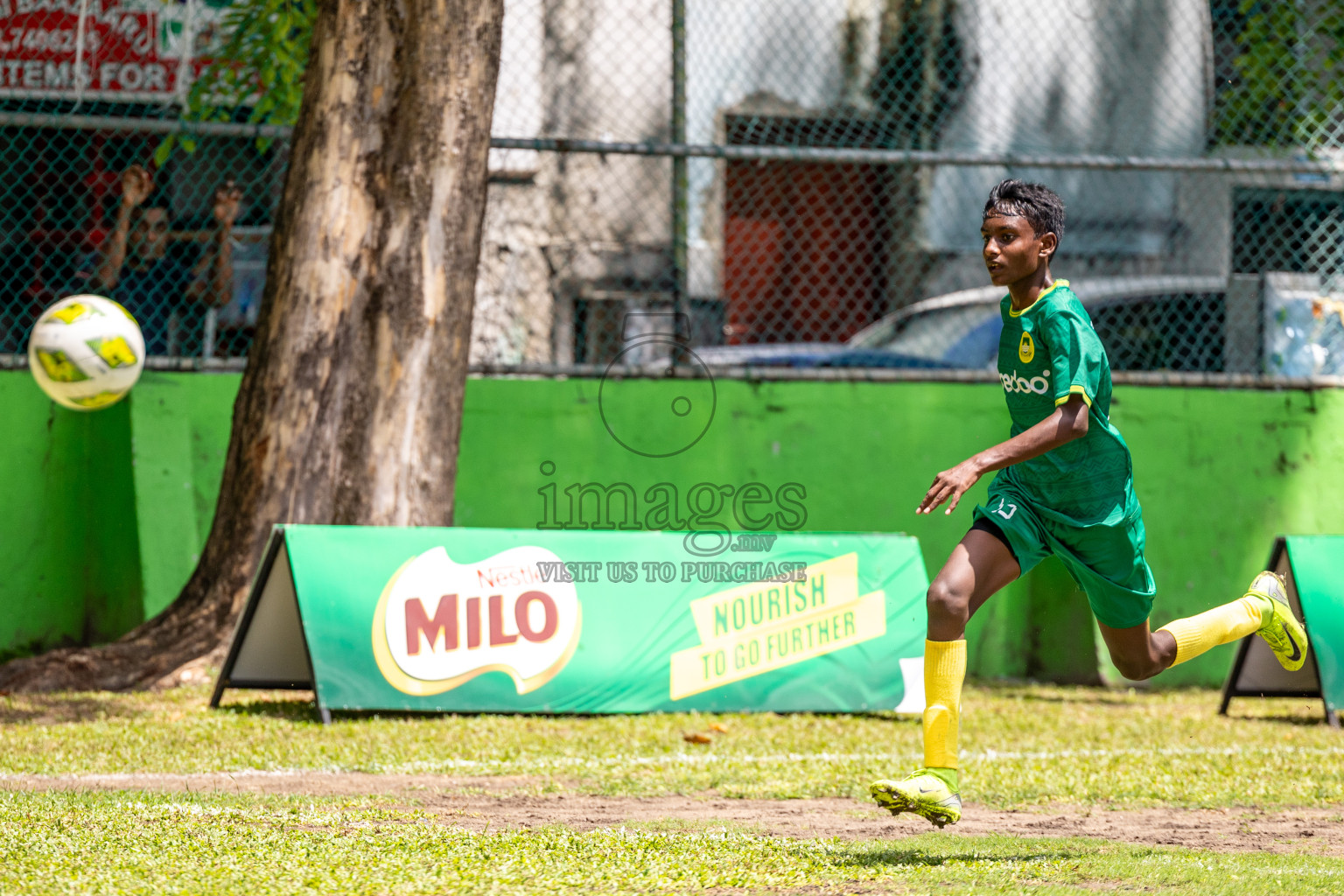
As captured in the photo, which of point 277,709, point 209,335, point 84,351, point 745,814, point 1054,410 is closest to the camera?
point 1054,410

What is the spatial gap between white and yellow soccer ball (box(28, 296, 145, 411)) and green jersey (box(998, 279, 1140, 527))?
4540mm

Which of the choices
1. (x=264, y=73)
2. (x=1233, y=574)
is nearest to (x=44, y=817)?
(x=264, y=73)

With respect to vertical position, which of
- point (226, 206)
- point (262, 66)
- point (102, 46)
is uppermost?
point (102, 46)

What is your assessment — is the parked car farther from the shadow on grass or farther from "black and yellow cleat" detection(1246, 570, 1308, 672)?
"black and yellow cleat" detection(1246, 570, 1308, 672)

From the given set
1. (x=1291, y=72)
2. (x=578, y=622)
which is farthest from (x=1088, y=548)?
(x=1291, y=72)

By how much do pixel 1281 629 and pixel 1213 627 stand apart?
0.41 metres

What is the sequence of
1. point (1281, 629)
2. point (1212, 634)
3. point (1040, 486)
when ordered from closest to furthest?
point (1040, 486) → point (1212, 634) → point (1281, 629)

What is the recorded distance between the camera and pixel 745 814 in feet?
16.0

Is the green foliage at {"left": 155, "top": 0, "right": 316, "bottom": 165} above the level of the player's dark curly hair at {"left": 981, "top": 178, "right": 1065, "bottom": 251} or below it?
above

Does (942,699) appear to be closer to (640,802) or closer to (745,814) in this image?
(745,814)

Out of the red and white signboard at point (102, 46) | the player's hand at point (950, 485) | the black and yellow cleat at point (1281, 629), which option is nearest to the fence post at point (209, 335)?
the red and white signboard at point (102, 46)

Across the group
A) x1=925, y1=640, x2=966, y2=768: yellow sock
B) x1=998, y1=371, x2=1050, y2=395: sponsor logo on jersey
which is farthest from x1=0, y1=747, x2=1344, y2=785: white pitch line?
x1=998, y1=371, x2=1050, y2=395: sponsor logo on jersey

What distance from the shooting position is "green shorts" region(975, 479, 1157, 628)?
15.1 feet

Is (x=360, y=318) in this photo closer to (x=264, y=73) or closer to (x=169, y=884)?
(x=264, y=73)
